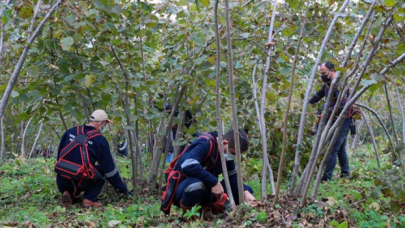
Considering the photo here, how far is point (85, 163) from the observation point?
516cm

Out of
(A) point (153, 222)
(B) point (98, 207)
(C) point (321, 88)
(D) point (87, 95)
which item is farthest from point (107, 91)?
(C) point (321, 88)

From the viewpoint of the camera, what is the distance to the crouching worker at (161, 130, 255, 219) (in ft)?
13.3

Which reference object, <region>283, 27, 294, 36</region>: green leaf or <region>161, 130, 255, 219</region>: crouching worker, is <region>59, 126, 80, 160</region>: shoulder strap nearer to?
<region>161, 130, 255, 219</region>: crouching worker

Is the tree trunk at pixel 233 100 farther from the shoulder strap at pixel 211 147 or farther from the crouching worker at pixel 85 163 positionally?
the crouching worker at pixel 85 163

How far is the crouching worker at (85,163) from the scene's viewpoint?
5152 millimetres

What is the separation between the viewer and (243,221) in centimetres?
336

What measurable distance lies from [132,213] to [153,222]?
0.51 m

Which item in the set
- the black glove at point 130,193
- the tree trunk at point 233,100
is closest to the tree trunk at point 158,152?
the black glove at point 130,193

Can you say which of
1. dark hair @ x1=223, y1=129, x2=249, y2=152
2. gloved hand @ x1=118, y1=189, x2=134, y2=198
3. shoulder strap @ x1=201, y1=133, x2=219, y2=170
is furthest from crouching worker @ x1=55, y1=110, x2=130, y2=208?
dark hair @ x1=223, y1=129, x2=249, y2=152

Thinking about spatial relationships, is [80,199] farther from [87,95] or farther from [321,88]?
[321,88]

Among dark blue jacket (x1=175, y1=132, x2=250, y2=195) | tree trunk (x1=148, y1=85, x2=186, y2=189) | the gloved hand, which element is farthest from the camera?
the gloved hand

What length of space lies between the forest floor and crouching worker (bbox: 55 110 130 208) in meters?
0.21

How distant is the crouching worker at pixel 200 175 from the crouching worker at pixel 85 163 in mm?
1304

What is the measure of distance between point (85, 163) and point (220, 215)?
1879 mm
